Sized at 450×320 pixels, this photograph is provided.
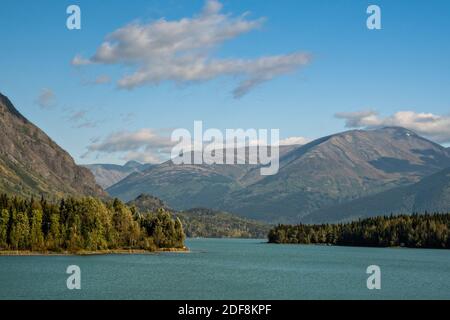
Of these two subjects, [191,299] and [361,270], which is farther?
[361,270]

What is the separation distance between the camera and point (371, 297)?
109125 millimetres

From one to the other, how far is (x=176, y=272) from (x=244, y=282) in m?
26.5

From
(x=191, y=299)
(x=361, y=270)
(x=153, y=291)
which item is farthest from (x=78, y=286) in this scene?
(x=361, y=270)

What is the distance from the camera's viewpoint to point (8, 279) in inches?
4968

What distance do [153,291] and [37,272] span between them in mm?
42482
